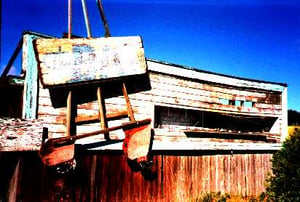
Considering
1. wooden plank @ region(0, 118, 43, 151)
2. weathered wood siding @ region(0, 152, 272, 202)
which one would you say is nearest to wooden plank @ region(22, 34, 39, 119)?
weathered wood siding @ region(0, 152, 272, 202)

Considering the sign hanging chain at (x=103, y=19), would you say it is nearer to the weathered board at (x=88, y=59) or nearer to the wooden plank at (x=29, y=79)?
the weathered board at (x=88, y=59)

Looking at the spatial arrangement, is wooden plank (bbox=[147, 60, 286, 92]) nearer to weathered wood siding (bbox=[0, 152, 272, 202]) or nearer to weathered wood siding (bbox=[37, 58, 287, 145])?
weathered wood siding (bbox=[37, 58, 287, 145])

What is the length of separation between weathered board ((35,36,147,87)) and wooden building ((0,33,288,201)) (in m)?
0.48

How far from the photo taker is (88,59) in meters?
4.55

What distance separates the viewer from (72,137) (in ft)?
13.4

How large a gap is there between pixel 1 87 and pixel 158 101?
4.26m

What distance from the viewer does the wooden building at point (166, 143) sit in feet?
14.0

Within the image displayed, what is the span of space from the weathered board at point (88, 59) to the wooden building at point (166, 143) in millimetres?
485

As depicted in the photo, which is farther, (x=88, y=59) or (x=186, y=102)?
(x=186, y=102)

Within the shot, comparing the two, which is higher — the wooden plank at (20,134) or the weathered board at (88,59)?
the weathered board at (88,59)

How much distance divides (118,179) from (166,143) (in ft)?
4.26

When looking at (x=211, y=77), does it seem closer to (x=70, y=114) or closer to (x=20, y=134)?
(x=70, y=114)

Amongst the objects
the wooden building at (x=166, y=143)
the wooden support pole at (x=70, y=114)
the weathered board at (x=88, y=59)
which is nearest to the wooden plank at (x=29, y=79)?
the wooden building at (x=166, y=143)

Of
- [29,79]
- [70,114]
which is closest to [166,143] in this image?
[70,114]
